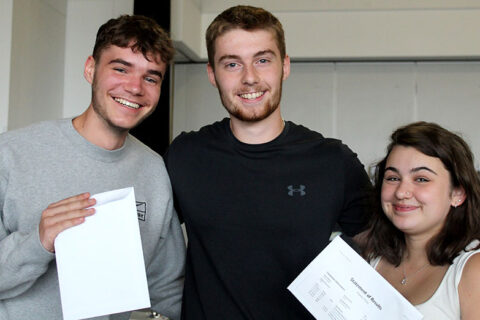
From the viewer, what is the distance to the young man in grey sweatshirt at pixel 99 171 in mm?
1498

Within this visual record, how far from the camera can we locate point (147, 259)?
1.77m

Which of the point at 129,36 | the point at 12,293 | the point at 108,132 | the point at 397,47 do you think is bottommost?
the point at 12,293

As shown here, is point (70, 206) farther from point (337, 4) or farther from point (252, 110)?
point (337, 4)

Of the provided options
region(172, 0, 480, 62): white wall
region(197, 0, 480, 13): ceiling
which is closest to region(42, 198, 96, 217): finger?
region(172, 0, 480, 62): white wall

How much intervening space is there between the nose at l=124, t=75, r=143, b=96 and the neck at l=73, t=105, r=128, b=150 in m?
0.15

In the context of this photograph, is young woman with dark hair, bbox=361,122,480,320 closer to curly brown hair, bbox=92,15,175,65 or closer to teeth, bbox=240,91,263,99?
teeth, bbox=240,91,263,99

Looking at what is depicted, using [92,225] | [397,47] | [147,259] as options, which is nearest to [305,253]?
[147,259]

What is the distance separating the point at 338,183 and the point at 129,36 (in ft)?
3.05

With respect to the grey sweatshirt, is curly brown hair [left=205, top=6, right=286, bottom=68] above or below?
above

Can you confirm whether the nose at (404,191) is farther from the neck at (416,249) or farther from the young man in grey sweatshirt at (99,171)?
the young man in grey sweatshirt at (99,171)

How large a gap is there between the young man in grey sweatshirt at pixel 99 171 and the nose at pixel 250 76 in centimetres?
30

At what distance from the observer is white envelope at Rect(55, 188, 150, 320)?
1.29 m

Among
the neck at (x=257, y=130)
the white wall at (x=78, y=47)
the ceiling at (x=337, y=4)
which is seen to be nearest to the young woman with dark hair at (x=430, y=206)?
the neck at (x=257, y=130)

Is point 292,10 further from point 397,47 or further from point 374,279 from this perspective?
point 374,279
